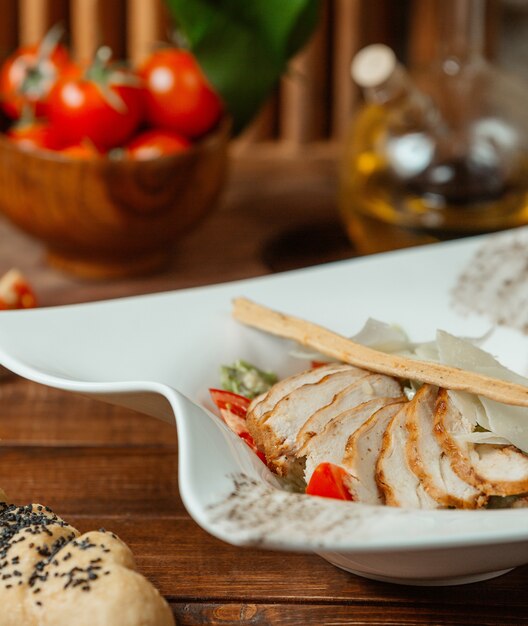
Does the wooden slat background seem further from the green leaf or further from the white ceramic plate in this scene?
the white ceramic plate

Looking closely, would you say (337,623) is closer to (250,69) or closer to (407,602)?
(407,602)

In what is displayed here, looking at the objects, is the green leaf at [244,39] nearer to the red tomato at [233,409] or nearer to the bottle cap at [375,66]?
the bottle cap at [375,66]

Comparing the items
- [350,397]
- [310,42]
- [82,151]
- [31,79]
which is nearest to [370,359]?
[350,397]

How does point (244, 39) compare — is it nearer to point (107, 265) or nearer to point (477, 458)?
point (107, 265)

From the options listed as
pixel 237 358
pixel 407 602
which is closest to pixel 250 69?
pixel 237 358

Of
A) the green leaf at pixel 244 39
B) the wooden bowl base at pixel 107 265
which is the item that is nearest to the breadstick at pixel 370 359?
the wooden bowl base at pixel 107 265
